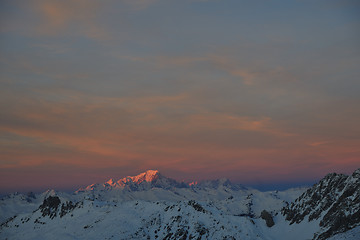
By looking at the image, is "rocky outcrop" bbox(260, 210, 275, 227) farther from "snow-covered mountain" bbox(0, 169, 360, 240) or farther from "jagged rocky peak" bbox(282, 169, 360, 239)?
"jagged rocky peak" bbox(282, 169, 360, 239)

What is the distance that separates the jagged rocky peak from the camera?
64.4 meters

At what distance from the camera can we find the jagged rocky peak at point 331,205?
64.4 meters

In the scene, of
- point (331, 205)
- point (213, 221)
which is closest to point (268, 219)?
point (213, 221)

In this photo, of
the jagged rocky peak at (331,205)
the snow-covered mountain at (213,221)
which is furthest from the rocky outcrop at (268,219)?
the jagged rocky peak at (331,205)

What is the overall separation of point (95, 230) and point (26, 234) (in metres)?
36.1

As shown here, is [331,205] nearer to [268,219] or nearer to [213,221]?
[268,219]

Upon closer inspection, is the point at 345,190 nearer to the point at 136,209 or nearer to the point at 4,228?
the point at 136,209

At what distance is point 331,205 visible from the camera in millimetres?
77688

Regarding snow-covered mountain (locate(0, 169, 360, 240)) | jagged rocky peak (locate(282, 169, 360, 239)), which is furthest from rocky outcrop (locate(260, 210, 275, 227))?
jagged rocky peak (locate(282, 169, 360, 239))

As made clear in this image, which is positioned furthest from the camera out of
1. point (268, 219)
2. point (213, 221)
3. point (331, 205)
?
point (268, 219)

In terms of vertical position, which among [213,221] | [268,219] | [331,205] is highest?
[331,205]

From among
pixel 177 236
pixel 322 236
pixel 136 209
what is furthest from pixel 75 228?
pixel 322 236

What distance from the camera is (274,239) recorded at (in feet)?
272

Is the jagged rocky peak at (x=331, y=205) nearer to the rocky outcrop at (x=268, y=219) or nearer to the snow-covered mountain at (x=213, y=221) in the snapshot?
the snow-covered mountain at (x=213, y=221)
